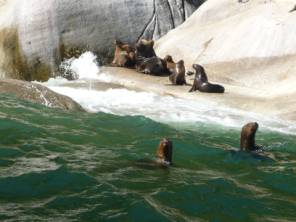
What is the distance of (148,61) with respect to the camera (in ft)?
76.1

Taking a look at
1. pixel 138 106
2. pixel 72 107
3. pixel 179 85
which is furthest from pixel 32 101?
pixel 179 85

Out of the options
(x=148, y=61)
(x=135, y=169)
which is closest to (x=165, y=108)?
(x=148, y=61)

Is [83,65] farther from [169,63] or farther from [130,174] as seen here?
[130,174]

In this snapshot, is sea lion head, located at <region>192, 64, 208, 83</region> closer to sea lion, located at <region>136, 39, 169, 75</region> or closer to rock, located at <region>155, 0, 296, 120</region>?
rock, located at <region>155, 0, 296, 120</region>

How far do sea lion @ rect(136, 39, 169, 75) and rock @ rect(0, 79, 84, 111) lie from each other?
6944 millimetres

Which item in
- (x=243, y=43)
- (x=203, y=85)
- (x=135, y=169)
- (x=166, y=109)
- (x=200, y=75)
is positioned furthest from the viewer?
(x=243, y=43)

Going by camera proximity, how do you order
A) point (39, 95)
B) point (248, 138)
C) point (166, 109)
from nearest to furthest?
point (248, 138) → point (39, 95) → point (166, 109)

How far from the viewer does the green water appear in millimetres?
7480

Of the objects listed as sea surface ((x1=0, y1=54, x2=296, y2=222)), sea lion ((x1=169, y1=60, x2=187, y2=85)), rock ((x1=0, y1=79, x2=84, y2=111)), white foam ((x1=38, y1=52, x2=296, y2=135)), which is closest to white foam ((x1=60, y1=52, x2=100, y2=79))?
white foam ((x1=38, y1=52, x2=296, y2=135))

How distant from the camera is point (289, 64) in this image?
20.8 metres

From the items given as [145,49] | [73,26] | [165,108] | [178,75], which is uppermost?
[73,26]

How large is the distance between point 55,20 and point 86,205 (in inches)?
729

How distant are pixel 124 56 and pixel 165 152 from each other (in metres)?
14.6

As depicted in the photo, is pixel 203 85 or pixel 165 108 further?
pixel 203 85
